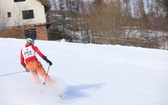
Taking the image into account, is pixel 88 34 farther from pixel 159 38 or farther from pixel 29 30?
pixel 29 30

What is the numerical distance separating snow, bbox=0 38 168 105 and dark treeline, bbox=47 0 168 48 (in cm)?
1247

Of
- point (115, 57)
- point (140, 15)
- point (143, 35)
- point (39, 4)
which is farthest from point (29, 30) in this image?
point (140, 15)

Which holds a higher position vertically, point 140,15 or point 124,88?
point 140,15

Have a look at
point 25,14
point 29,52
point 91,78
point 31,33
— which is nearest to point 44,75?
point 29,52

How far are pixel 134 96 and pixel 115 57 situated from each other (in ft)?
22.0

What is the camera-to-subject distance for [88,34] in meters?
52.9

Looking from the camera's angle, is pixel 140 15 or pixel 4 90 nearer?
pixel 4 90

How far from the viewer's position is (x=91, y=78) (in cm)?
1175

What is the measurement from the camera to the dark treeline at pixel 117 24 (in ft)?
120

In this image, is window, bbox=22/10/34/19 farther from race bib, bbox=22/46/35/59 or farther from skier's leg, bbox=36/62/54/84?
skier's leg, bbox=36/62/54/84

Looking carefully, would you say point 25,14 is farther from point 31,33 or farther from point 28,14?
point 31,33

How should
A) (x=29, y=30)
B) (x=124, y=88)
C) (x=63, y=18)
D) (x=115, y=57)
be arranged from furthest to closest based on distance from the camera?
(x=63, y=18) → (x=29, y=30) → (x=115, y=57) → (x=124, y=88)

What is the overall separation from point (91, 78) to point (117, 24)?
2539cm

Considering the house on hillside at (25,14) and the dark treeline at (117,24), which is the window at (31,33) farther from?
the dark treeline at (117,24)
